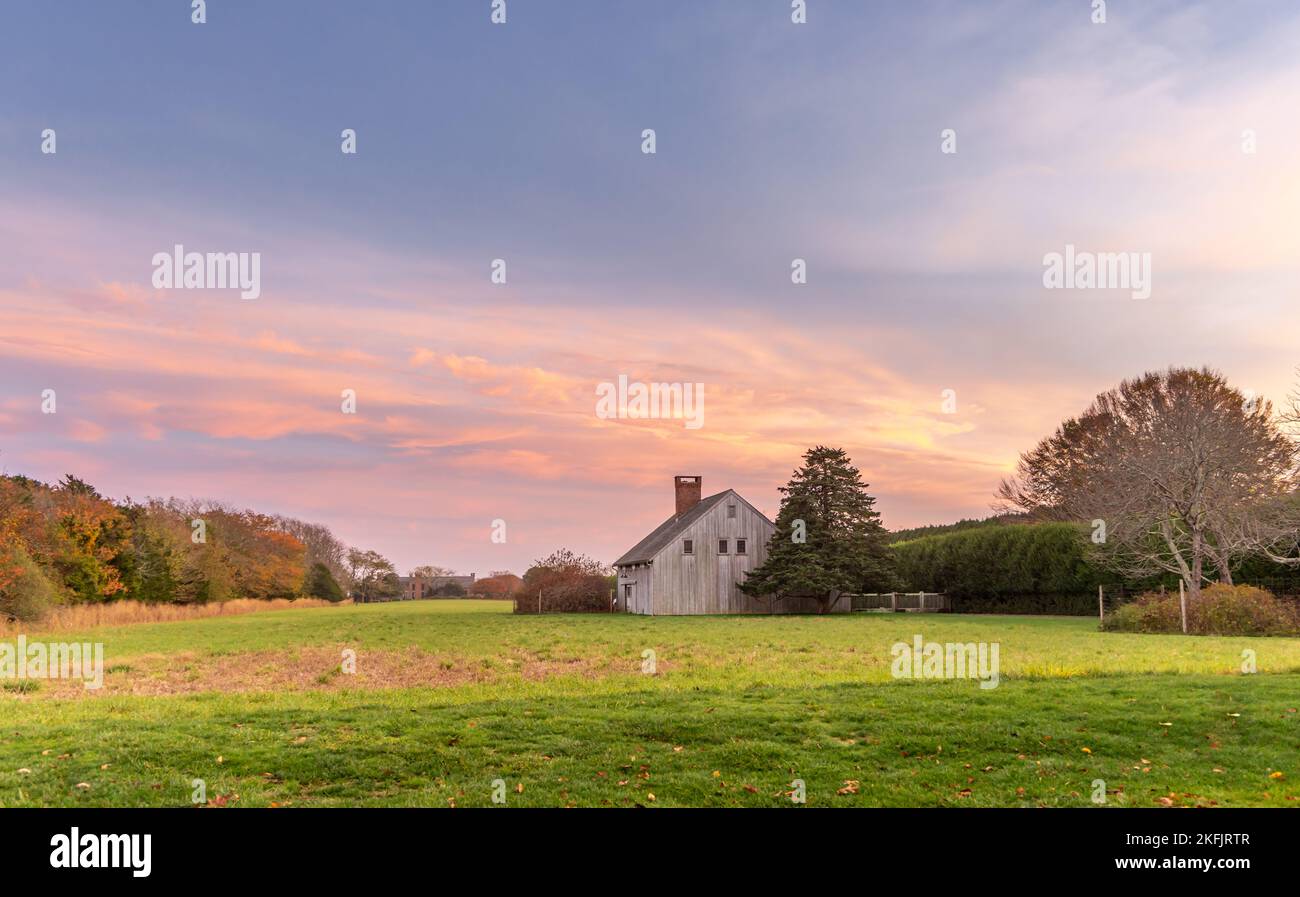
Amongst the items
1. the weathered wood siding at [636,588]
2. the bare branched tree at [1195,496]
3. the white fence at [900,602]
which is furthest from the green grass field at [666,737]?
the white fence at [900,602]

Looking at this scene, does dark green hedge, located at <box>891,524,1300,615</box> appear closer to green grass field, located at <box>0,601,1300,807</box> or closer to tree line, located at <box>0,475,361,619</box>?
green grass field, located at <box>0,601,1300,807</box>

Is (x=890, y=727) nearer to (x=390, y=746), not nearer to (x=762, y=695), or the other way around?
(x=762, y=695)

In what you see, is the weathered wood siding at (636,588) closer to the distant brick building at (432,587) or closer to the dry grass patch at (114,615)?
the dry grass patch at (114,615)

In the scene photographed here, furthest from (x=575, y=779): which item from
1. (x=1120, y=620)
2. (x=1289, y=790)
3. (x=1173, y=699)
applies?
(x=1120, y=620)

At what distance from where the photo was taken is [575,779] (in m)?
8.46

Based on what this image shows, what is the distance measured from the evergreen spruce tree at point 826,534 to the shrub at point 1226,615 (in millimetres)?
18558

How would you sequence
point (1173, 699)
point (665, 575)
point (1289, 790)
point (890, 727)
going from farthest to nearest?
point (665, 575)
point (1173, 699)
point (890, 727)
point (1289, 790)

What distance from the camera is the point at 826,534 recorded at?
156ft

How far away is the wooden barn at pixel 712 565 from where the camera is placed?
160 feet

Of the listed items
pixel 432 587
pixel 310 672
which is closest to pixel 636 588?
pixel 310 672

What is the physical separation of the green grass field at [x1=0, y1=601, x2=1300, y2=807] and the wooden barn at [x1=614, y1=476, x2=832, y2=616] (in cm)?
3099

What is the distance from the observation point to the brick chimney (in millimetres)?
57219
